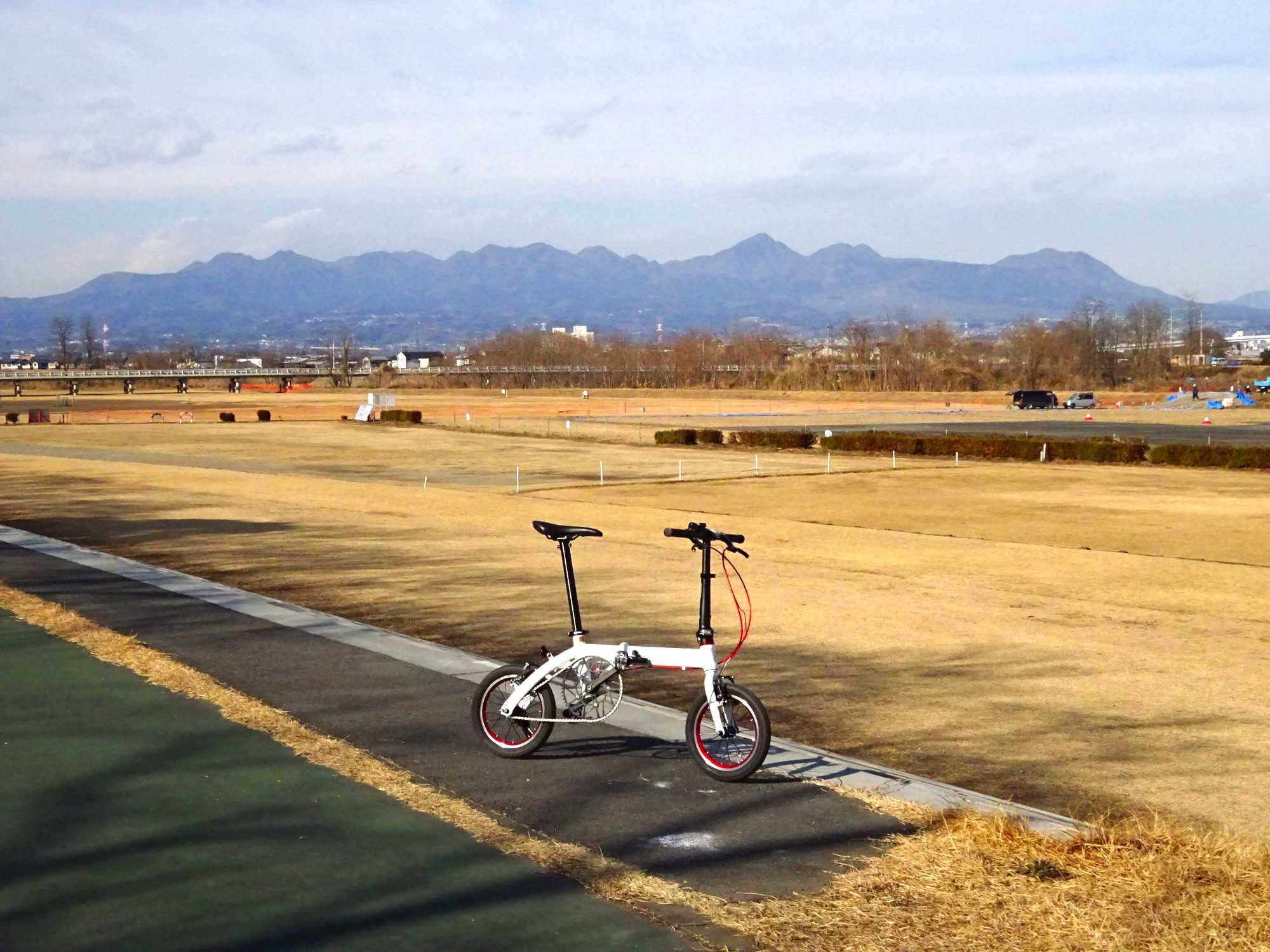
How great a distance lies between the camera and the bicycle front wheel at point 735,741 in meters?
7.84

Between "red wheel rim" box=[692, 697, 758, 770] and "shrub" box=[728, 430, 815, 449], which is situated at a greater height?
"red wheel rim" box=[692, 697, 758, 770]

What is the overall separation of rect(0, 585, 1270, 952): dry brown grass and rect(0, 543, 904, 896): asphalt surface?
0.23 m

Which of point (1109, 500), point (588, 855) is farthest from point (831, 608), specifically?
point (1109, 500)

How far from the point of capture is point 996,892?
6.05 metres

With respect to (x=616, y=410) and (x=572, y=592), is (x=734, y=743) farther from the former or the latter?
(x=616, y=410)

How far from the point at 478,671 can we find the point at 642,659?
3526 mm

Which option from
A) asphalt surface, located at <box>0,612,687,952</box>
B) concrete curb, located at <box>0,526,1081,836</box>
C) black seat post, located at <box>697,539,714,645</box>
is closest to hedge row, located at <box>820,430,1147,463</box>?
concrete curb, located at <box>0,526,1081,836</box>

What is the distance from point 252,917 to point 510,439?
6242 centimetres

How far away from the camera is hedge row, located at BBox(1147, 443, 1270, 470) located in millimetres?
46656

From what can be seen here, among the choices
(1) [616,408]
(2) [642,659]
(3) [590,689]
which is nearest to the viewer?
(2) [642,659]

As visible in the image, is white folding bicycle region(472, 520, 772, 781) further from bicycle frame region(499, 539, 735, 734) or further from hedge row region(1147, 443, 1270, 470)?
hedge row region(1147, 443, 1270, 470)

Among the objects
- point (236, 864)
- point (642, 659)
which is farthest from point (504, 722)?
point (236, 864)

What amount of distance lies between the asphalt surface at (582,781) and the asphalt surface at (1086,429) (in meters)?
51.5

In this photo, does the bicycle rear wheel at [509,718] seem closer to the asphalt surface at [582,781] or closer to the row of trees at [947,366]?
→ the asphalt surface at [582,781]
